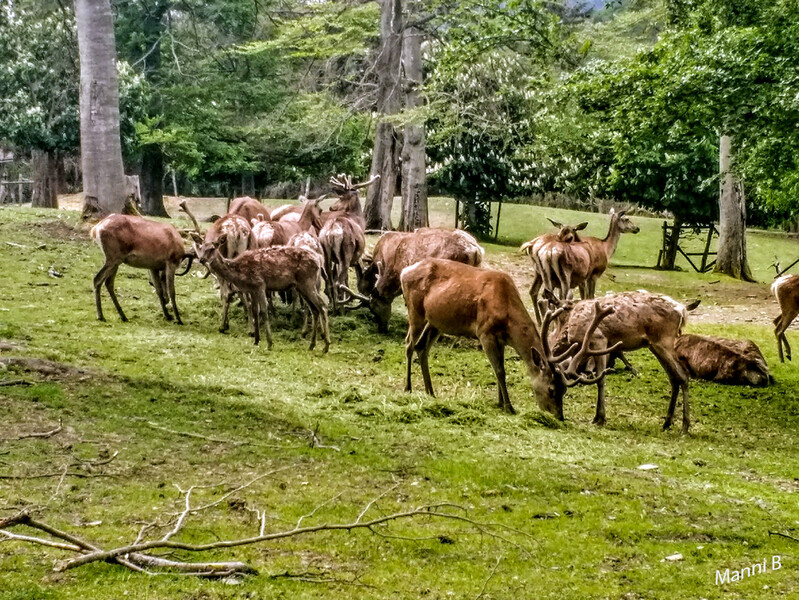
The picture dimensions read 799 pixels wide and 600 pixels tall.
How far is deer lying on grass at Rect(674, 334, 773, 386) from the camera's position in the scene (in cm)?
1143

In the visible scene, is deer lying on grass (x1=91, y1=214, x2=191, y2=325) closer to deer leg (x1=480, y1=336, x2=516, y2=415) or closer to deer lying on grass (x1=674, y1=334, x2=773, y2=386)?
deer leg (x1=480, y1=336, x2=516, y2=415)

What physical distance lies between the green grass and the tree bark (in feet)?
41.9

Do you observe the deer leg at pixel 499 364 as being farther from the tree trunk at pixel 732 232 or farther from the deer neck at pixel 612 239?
the tree trunk at pixel 732 232

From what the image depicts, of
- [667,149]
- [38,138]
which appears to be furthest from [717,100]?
[38,138]

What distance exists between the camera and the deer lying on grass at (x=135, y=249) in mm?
11836

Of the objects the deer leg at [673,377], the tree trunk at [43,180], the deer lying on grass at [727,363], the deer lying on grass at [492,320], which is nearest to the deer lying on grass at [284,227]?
Result: the deer lying on grass at [492,320]

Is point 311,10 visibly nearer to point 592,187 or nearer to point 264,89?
point 264,89

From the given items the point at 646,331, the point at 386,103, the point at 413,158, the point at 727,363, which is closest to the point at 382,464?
the point at 646,331

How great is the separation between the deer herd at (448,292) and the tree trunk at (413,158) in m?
9.37

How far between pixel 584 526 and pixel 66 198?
30.6 meters

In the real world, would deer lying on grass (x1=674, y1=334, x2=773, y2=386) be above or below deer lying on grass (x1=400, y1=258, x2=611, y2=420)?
below

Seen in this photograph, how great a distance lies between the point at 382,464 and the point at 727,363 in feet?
20.2

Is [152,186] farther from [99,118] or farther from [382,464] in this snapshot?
[382,464]

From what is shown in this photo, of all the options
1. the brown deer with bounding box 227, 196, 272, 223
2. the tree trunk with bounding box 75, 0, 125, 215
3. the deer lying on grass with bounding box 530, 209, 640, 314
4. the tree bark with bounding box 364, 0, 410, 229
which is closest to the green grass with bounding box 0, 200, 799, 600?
the deer lying on grass with bounding box 530, 209, 640, 314
